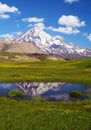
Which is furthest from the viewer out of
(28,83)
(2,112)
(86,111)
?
(28,83)

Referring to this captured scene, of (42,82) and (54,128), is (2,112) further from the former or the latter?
(42,82)

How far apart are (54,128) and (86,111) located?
31.7 feet

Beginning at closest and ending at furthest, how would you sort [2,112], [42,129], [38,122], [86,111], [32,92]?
[42,129], [38,122], [2,112], [86,111], [32,92]

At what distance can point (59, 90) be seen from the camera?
215 feet

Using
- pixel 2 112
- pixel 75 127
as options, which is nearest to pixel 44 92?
pixel 2 112

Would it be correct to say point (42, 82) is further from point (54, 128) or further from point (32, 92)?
point (54, 128)

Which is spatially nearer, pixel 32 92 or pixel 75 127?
pixel 75 127

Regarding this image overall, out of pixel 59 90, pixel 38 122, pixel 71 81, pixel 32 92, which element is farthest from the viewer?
pixel 71 81

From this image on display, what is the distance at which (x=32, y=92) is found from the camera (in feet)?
202

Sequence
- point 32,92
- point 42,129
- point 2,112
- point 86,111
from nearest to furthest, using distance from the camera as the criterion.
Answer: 1. point 42,129
2. point 2,112
3. point 86,111
4. point 32,92

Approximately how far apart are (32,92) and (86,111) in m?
26.1

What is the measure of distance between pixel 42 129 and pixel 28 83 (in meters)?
49.5

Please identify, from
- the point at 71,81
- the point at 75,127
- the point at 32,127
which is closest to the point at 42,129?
the point at 32,127

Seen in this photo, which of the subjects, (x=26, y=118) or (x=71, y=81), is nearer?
(x=26, y=118)
